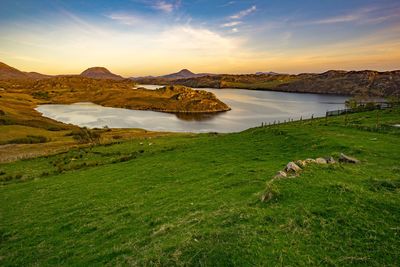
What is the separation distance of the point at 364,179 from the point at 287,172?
12.8ft

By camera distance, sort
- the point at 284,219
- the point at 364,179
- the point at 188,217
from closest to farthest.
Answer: the point at 284,219
the point at 188,217
the point at 364,179

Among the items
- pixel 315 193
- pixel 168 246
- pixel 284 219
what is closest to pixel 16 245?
pixel 168 246

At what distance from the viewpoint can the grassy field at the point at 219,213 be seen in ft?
30.0

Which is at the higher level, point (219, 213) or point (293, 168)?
point (293, 168)

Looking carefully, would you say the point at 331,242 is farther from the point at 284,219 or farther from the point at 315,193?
the point at 315,193

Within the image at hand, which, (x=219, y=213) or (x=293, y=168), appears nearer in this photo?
(x=219, y=213)

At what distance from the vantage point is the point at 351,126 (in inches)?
1609

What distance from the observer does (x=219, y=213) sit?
1277 cm

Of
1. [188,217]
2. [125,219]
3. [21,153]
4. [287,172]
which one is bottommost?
[21,153]

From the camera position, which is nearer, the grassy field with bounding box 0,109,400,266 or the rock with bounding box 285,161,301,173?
the grassy field with bounding box 0,109,400,266

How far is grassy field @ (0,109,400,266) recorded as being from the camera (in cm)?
914

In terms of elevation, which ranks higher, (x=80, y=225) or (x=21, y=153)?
(x=80, y=225)

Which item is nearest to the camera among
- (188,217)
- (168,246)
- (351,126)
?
(168,246)

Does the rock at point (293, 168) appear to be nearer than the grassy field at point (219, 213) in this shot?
No
